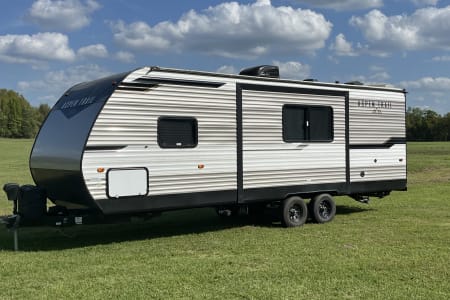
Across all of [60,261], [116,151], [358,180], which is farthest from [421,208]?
[60,261]

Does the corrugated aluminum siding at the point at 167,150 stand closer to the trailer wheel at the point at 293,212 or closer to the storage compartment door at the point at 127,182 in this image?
the storage compartment door at the point at 127,182

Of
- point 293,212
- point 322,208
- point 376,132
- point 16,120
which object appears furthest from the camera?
point 16,120

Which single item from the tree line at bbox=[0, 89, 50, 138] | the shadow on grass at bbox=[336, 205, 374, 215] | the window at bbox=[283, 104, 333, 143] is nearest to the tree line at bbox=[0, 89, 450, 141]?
the tree line at bbox=[0, 89, 50, 138]

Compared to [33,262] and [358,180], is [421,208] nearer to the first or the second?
[358,180]

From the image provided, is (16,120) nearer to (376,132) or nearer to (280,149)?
(376,132)

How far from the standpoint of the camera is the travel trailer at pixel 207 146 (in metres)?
8.34

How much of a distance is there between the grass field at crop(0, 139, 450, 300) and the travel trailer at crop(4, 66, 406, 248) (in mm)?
662

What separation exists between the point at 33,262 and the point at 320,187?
601 centimetres

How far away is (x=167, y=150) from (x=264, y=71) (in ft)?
9.89

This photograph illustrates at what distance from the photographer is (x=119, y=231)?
406 inches

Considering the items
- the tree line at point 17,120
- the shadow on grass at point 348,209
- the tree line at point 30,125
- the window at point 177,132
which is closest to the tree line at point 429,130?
the tree line at point 30,125

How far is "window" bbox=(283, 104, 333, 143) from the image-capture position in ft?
34.9

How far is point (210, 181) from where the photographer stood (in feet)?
30.9

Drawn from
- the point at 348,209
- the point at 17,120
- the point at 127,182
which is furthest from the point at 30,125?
the point at 127,182
